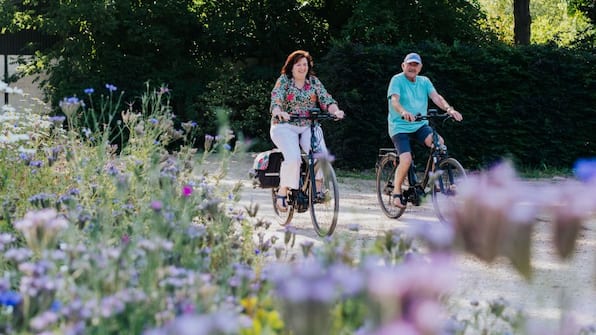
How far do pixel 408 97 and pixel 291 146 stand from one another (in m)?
1.35

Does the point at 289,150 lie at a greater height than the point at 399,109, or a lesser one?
lesser

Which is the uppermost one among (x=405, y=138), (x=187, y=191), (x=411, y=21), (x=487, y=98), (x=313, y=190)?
(x=411, y=21)

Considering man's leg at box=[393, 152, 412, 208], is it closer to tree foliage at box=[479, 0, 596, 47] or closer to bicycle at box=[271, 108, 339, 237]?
bicycle at box=[271, 108, 339, 237]

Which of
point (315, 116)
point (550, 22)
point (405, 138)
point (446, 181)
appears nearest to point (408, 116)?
point (405, 138)

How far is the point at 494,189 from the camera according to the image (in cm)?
152

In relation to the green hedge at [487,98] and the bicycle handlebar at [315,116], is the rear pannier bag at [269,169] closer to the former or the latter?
the bicycle handlebar at [315,116]

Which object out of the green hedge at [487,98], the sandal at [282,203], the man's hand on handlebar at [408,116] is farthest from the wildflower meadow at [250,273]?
the green hedge at [487,98]

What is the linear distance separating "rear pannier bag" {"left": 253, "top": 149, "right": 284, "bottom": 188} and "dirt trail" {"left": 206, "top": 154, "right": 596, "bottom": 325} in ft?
1.51

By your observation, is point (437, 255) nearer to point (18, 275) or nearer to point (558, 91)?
point (18, 275)

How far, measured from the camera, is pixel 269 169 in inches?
336

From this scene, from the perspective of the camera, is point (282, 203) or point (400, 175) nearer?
point (282, 203)

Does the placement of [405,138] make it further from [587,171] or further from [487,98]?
[587,171]

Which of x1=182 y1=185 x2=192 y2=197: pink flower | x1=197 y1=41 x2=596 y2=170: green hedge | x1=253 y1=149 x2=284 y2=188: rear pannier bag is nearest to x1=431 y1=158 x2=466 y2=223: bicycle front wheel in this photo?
x1=253 y1=149 x2=284 y2=188: rear pannier bag

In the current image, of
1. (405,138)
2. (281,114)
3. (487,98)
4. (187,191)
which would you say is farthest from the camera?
(487,98)
